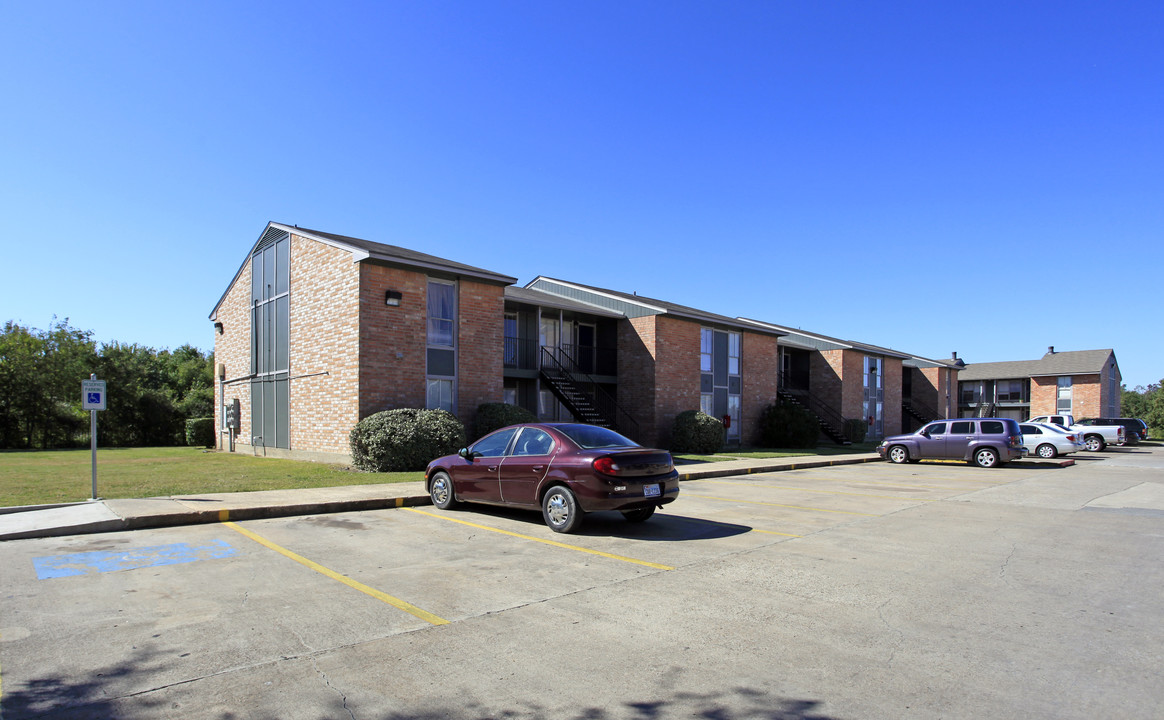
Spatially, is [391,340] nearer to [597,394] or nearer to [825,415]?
[597,394]

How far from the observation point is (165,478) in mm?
14188

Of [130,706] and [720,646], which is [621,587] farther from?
[130,706]

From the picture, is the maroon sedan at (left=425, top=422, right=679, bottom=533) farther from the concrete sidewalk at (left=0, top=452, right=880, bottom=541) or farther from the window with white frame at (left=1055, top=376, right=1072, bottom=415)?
the window with white frame at (left=1055, top=376, right=1072, bottom=415)

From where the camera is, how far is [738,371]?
29266mm

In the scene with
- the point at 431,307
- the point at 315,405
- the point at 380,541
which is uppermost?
the point at 431,307

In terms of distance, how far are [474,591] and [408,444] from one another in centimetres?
1037

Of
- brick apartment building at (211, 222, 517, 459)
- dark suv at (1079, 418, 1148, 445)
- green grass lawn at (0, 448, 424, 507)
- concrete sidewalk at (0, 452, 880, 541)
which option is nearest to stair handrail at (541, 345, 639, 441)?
brick apartment building at (211, 222, 517, 459)

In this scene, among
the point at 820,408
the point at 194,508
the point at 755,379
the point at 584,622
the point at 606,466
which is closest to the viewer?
the point at 584,622

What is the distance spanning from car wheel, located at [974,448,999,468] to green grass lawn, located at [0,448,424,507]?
17.2 m

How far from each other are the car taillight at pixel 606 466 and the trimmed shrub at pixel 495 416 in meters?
9.79

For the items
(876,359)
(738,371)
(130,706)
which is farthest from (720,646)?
(876,359)

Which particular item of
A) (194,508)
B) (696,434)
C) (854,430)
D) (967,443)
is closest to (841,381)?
(854,430)

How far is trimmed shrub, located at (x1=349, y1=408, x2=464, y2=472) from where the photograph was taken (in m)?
15.7

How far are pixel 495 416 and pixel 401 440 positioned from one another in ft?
10.2
